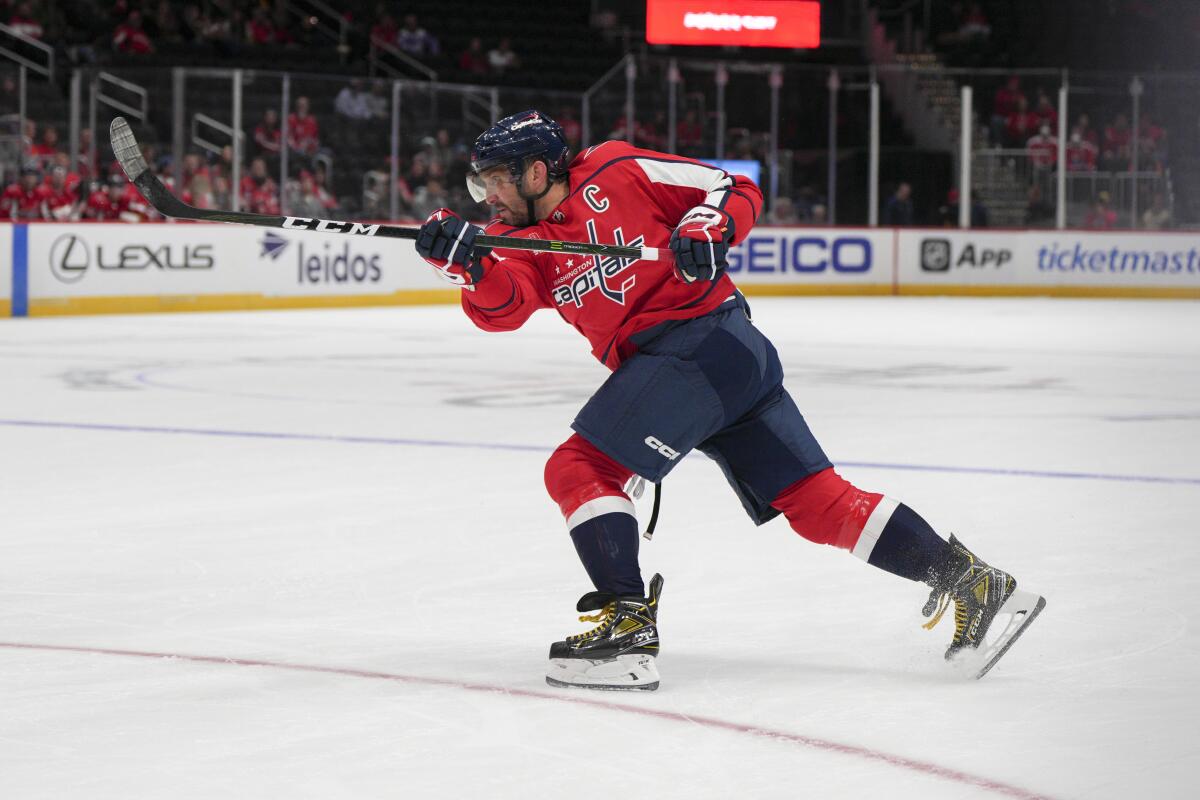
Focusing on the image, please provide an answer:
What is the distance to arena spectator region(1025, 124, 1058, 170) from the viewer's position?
1781 centimetres

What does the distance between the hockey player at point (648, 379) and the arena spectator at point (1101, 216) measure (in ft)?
50.9

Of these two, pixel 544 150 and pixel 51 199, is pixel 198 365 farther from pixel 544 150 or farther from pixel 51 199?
pixel 544 150

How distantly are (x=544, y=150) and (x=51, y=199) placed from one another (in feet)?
37.9

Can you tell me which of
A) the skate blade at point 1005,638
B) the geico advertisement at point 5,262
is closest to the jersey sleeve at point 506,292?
the skate blade at point 1005,638

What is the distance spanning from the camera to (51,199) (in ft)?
45.5

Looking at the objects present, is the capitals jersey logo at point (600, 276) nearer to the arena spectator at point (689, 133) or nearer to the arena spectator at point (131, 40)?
the arena spectator at point (689, 133)

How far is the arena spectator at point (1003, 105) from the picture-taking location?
18141 mm

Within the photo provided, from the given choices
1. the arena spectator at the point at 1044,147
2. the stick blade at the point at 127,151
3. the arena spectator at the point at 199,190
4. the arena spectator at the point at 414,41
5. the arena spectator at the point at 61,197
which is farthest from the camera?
the arena spectator at the point at 414,41

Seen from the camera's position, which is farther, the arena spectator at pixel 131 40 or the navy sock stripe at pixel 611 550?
the arena spectator at pixel 131 40

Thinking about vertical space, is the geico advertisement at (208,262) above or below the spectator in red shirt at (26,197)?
below

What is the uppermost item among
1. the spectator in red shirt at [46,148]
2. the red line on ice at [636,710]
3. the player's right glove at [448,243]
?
the spectator in red shirt at [46,148]

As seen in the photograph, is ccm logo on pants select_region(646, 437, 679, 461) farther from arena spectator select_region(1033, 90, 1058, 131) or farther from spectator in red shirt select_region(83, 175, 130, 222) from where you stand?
arena spectator select_region(1033, 90, 1058, 131)

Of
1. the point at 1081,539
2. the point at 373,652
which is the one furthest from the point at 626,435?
the point at 1081,539

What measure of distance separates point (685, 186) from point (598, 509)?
632 millimetres
